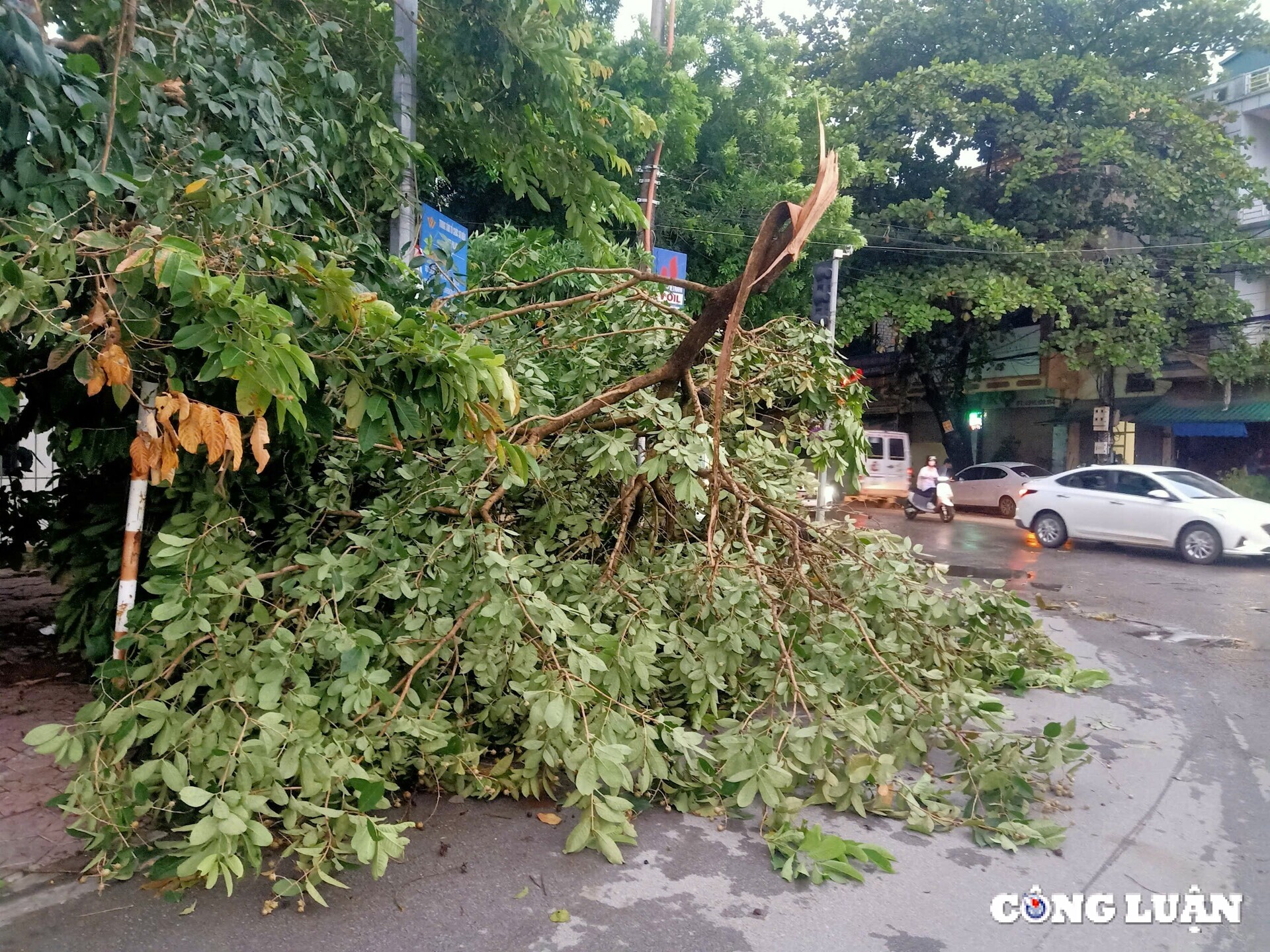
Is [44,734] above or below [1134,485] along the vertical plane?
below

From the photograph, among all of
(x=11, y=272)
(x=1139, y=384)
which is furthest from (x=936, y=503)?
(x=11, y=272)

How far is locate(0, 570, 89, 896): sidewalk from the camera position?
323 cm

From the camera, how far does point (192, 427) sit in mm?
2668

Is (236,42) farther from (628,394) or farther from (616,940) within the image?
(616,940)

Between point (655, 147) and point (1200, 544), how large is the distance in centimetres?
906

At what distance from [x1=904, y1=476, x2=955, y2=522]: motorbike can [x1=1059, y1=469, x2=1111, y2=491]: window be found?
4.20 meters

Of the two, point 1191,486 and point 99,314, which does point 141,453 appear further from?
point 1191,486

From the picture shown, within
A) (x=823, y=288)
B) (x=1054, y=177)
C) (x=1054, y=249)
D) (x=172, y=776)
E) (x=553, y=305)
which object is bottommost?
(x=172, y=776)

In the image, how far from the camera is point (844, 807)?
369cm

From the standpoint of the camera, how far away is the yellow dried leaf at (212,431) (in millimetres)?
2678

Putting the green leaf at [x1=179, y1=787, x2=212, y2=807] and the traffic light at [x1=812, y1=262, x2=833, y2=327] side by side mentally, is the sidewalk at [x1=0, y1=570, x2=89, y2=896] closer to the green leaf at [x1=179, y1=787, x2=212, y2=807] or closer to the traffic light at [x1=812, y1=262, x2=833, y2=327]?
the green leaf at [x1=179, y1=787, x2=212, y2=807]

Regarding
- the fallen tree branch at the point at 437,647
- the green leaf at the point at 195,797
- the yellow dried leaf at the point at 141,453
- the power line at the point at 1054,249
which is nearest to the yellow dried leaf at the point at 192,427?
the yellow dried leaf at the point at 141,453

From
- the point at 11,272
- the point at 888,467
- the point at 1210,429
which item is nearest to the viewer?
the point at 11,272

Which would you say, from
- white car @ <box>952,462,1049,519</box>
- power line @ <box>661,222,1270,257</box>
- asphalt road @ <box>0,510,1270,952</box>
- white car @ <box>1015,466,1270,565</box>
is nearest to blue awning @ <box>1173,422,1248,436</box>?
white car @ <box>952,462,1049,519</box>
